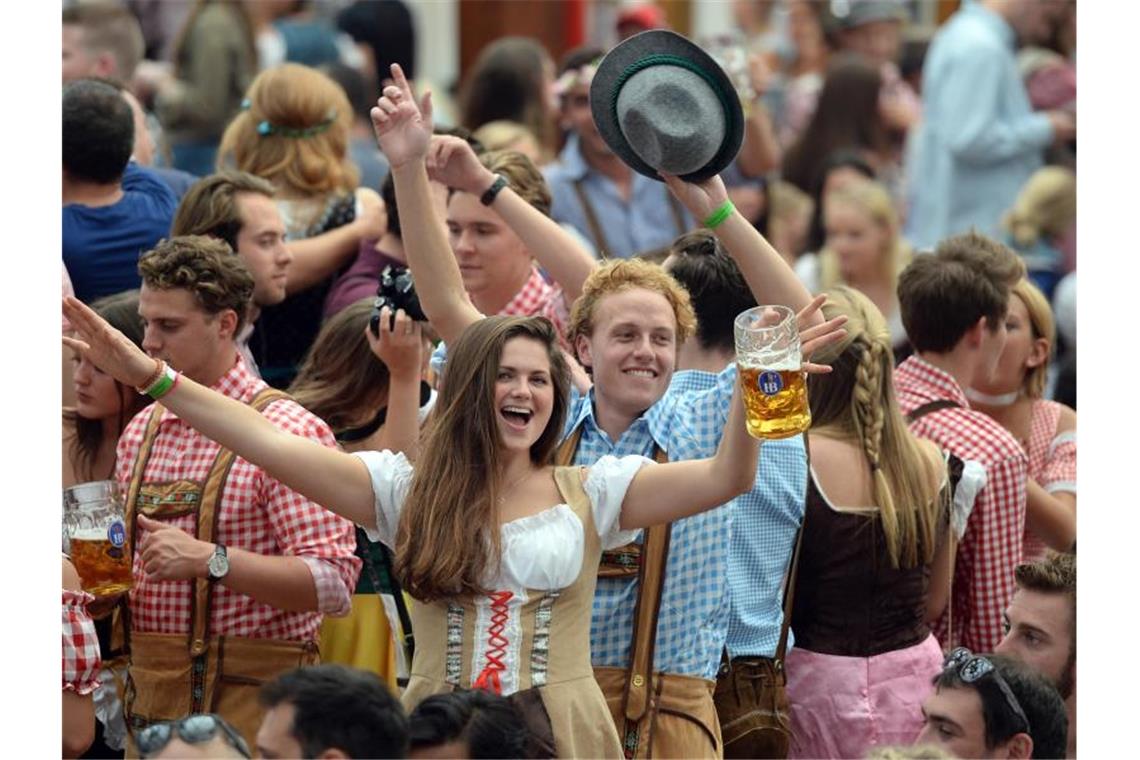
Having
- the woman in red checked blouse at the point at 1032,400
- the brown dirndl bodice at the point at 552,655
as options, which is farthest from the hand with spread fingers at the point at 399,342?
the woman in red checked blouse at the point at 1032,400

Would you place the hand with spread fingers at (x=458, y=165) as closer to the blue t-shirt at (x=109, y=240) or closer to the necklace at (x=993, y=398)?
the blue t-shirt at (x=109, y=240)

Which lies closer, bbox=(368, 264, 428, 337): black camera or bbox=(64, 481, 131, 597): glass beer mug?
bbox=(64, 481, 131, 597): glass beer mug

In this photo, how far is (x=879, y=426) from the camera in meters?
4.87

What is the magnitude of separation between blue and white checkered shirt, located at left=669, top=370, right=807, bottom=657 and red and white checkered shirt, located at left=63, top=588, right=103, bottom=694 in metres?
1.36

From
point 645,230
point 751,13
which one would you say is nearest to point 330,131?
point 645,230

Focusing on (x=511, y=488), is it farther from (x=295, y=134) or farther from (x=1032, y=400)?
(x=295, y=134)

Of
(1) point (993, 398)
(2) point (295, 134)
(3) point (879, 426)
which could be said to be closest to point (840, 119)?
(2) point (295, 134)

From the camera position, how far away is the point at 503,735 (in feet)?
12.8

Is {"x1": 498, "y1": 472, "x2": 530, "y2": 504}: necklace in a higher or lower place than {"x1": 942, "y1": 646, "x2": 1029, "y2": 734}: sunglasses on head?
higher

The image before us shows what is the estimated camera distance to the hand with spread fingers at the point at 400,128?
15.3 feet

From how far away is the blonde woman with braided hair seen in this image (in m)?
4.85

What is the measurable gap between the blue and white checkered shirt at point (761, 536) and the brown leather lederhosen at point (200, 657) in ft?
3.20

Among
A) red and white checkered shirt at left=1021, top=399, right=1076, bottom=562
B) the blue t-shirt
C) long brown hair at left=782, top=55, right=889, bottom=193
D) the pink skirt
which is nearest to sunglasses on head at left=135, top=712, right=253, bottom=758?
the pink skirt

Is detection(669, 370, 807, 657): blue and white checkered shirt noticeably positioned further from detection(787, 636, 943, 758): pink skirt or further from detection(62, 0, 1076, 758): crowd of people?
detection(787, 636, 943, 758): pink skirt
